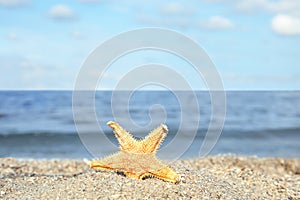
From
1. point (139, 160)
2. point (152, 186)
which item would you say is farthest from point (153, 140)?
point (152, 186)

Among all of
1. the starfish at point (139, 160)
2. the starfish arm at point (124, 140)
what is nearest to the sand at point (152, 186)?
the starfish at point (139, 160)

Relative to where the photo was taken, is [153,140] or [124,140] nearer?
[153,140]

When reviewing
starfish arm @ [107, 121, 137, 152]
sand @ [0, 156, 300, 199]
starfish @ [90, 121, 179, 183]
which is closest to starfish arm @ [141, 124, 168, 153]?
starfish @ [90, 121, 179, 183]

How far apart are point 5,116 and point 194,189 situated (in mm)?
21793

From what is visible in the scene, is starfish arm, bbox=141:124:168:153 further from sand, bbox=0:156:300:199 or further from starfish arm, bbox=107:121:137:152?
sand, bbox=0:156:300:199

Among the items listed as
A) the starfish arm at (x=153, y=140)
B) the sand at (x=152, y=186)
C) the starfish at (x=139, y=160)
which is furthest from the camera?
the starfish arm at (x=153, y=140)

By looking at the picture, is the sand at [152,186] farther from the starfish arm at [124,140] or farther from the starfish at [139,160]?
the starfish arm at [124,140]

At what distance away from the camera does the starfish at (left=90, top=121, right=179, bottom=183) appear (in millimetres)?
4867

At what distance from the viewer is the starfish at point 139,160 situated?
487 centimetres

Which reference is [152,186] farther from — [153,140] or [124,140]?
[124,140]

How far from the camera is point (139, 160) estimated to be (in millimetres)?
4965

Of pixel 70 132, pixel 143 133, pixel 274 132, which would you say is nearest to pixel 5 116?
pixel 70 132

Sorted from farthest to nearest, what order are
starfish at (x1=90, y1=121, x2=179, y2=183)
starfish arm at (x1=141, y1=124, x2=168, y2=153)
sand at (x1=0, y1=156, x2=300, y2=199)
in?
starfish arm at (x1=141, y1=124, x2=168, y2=153) < starfish at (x1=90, y1=121, x2=179, y2=183) < sand at (x1=0, y1=156, x2=300, y2=199)

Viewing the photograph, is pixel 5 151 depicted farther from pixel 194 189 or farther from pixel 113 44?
pixel 194 189
